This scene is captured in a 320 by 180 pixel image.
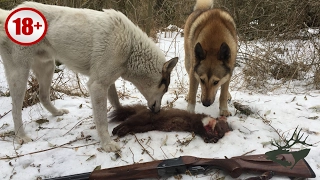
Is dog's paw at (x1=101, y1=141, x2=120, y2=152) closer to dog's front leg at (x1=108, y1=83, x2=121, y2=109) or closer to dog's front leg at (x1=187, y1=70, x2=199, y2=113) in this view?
dog's front leg at (x1=108, y1=83, x2=121, y2=109)

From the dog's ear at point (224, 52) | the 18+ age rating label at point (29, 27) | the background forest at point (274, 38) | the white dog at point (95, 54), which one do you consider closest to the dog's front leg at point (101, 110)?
the white dog at point (95, 54)

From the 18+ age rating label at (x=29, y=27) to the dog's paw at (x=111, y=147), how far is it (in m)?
1.41

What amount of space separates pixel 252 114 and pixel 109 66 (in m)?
1.89

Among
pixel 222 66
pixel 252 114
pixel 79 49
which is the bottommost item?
pixel 252 114

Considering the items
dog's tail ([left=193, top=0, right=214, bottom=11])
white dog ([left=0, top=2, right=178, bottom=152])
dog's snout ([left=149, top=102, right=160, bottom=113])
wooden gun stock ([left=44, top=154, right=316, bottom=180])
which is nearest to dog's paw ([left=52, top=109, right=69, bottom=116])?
white dog ([left=0, top=2, right=178, bottom=152])

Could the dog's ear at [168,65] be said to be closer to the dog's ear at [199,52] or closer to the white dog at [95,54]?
the white dog at [95,54]

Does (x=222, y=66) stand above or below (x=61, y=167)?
above

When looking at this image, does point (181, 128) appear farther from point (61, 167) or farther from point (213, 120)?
point (61, 167)

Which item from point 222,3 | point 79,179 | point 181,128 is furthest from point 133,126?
point 222,3

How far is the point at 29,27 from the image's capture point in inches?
122

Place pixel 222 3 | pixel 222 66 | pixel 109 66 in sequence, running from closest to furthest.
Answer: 1. pixel 109 66
2. pixel 222 66
3. pixel 222 3

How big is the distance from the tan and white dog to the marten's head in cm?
39

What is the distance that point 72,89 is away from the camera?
Answer: 16.4ft

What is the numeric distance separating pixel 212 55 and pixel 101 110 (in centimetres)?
151
